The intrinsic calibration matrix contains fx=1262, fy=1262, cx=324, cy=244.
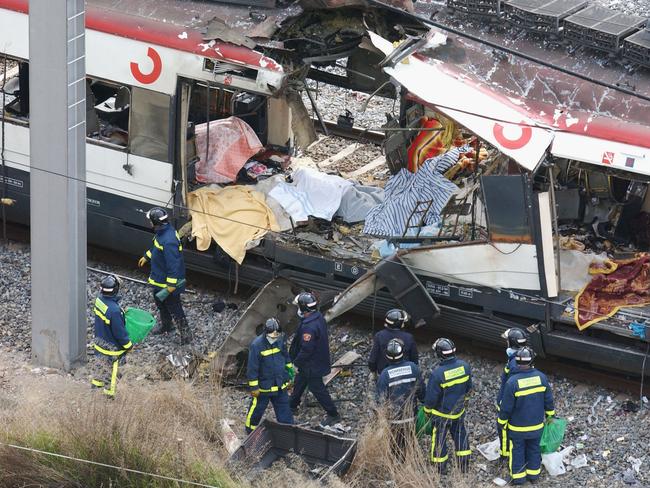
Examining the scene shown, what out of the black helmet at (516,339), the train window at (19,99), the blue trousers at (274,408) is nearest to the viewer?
the black helmet at (516,339)

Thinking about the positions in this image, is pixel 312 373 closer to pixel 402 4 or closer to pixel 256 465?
pixel 256 465

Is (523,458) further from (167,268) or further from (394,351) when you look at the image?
(167,268)

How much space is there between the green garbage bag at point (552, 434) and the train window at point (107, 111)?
493 centimetres

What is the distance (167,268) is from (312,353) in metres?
1.84

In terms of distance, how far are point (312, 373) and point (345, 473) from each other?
1.07 m

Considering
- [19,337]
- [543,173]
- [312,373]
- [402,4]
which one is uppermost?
[402,4]

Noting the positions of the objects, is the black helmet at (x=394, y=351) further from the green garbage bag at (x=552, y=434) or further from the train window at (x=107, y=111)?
the train window at (x=107, y=111)

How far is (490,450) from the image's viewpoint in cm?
995

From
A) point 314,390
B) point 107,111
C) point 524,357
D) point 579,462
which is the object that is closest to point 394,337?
point 314,390

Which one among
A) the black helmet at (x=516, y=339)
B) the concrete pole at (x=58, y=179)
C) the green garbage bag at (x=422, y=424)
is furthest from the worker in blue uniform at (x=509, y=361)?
the concrete pole at (x=58, y=179)

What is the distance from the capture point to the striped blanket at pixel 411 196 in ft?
38.2

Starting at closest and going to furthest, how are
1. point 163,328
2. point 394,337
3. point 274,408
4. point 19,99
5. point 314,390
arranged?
point 394,337, point 274,408, point 314,390, point 163,328, point 19,99

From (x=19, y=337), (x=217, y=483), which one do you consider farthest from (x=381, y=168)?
(x=217, y=483)

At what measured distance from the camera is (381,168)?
Answer: 13.8 metres
